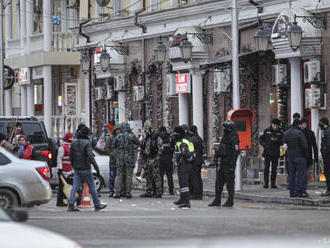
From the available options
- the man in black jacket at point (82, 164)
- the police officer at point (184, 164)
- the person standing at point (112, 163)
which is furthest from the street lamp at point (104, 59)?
the man in black jacket at point (82, 164)

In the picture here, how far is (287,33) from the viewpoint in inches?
1200

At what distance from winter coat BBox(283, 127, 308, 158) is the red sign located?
1394cm

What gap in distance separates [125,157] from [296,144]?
4.47 meters

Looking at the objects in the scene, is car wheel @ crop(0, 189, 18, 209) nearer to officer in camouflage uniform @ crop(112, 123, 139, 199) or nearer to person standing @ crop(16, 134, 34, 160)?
person standing @ crop(16, 134, 34, 160)

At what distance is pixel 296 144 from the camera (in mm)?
24734

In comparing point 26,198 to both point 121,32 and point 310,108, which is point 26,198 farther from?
point 121,32

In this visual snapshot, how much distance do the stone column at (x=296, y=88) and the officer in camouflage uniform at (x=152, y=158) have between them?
5.71 metres

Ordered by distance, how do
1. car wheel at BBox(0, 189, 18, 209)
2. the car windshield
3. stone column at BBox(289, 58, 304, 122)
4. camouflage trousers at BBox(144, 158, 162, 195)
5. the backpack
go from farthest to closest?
1. stone column at BBox(289, 58, 304, 122)
2. the backpack
3. camouflage trousers at BBox(144, 158, 162, 195)
4. car wheel at BBox(0, 189, 18, 209)
5. the car windshield

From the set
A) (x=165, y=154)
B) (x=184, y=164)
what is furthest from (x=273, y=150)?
(x=184, y=164)

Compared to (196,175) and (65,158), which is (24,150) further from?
(196,175)

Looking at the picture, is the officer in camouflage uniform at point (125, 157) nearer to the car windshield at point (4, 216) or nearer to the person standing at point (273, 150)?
the person standing at point (273, 150)

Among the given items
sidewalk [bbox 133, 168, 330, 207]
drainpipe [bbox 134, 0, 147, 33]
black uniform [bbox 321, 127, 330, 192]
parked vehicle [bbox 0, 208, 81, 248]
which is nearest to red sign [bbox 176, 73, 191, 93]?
drainpipe [bbox 134, 0, 147, 33]

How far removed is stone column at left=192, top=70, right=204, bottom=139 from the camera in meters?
38.2

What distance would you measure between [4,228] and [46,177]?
12630 millimetres
